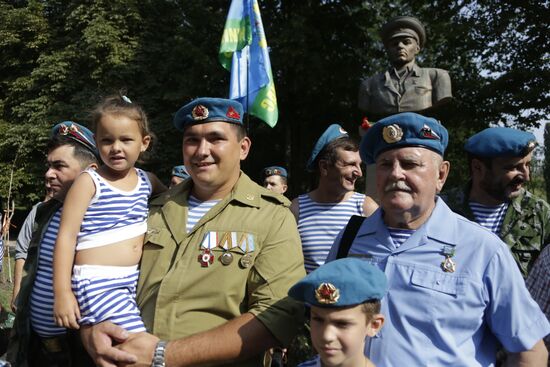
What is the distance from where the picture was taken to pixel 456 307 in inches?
89.3

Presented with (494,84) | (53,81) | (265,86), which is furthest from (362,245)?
(53,81)

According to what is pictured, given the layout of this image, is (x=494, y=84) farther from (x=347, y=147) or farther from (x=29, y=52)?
(x=29, y=52)

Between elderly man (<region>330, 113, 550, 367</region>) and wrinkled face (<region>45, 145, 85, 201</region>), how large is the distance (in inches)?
71.3

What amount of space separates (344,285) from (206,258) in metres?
0.72

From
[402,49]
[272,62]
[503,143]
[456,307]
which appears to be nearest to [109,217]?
[456,307]

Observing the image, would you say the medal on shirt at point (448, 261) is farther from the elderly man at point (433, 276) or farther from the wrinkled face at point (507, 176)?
the wrinkled face at point (507, 176)

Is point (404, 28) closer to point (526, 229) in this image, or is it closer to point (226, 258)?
point (526, 229)

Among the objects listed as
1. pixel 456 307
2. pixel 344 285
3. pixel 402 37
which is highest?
pixel 402 37

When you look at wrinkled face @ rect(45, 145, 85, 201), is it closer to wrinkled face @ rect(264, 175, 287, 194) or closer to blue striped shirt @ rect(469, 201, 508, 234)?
blue striped shirt @ rect(469, 201, 508, 234)

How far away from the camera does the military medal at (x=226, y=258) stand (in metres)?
2.59

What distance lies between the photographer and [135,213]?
2.94m

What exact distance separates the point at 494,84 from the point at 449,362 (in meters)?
15.9

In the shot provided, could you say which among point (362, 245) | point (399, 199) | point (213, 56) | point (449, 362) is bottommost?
point (449, 362)

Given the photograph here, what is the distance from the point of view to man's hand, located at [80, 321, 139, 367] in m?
2.49
